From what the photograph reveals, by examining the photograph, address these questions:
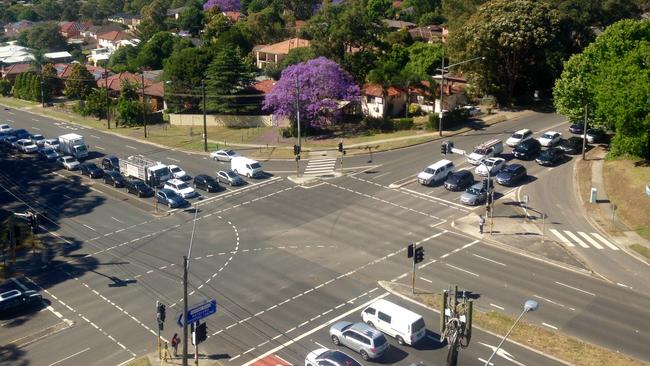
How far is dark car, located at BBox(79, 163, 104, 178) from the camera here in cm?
7206

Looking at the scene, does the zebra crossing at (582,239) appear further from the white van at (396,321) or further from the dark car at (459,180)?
the white van at (396,321)

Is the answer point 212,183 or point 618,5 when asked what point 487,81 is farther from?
point 212,183

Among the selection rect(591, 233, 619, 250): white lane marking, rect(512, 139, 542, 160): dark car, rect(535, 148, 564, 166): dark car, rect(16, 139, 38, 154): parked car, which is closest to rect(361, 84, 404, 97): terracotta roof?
rect(512, 139, 542, 160): dark car

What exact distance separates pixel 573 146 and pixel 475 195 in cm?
1654

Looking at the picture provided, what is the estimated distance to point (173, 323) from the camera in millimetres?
41875

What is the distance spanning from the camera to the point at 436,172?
65.0 metres

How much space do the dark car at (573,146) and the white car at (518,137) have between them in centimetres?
389

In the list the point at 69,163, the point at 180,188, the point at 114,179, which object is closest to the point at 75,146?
the point at 69,163

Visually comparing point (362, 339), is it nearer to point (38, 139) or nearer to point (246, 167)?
point (246, 167)

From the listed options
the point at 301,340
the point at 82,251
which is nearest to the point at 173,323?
the point at 301,340

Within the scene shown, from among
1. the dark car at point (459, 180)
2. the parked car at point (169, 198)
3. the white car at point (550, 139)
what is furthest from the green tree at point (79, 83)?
the white car at point (550, 139)

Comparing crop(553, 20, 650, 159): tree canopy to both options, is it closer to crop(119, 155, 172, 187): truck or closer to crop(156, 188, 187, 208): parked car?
crop(156, 188, 187, 208): parked car

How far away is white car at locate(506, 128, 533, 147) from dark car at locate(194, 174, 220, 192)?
30.3m

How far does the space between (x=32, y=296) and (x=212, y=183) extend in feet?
78.2
